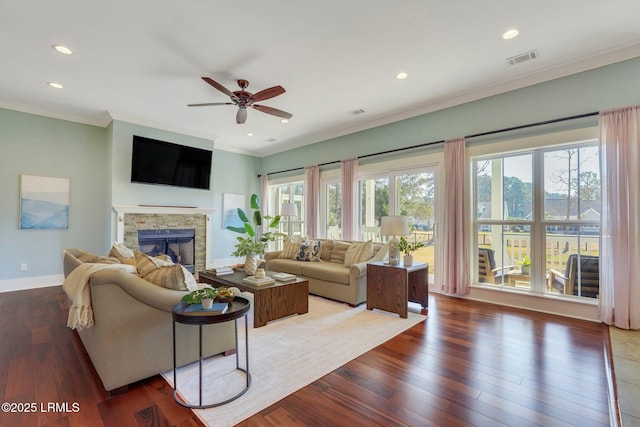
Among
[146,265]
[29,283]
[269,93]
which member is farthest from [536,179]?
[29,283]

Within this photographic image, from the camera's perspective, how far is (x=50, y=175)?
212 inches

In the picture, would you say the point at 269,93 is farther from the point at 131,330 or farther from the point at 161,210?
the point at 161,210

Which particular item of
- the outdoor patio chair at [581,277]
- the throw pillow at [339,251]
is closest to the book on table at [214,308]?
the throw pillow at [339,251]

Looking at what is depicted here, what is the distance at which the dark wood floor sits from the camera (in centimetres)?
186

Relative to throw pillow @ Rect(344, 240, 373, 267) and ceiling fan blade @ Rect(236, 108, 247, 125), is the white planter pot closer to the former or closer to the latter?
throw pillow @ Rect(344, 240, 373, 267)

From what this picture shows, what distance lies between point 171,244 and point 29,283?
2276mm

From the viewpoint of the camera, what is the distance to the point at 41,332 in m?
3.20

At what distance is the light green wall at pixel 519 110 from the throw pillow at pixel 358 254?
6.75 ft

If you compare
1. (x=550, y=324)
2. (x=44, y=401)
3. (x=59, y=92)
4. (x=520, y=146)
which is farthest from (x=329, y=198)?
(x=44, y=401)

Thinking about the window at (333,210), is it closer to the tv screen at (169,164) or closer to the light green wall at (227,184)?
the light green wall at (227,184)

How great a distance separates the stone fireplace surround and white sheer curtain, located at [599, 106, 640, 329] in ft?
21.9

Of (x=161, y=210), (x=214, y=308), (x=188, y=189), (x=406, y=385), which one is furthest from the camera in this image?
(x=188, y=189)

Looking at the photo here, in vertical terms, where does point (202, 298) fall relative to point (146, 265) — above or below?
below

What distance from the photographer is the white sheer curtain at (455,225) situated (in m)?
4.54
